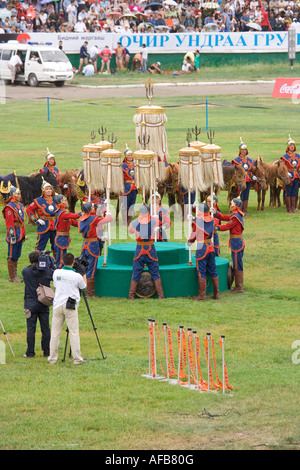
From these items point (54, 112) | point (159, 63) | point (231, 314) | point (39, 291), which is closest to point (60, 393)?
point (39, 291)

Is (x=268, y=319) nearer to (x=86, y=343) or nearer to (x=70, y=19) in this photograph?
(x=86, y=343)

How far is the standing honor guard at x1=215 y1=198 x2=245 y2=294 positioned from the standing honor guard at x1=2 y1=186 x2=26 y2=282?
12.0 ft

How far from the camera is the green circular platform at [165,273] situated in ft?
54.0

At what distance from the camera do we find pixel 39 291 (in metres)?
13.2

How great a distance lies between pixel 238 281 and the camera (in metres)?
16.9

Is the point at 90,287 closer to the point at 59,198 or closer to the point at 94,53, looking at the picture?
the point at 59,198

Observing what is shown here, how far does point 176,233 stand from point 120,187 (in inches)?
185

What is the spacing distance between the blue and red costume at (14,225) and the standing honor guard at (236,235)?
144 inches

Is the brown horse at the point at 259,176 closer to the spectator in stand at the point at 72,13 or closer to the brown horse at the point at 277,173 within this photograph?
the brown horse at the point at 277,173

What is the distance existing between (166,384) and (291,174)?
40.0 ft

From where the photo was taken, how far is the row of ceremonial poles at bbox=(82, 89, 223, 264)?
53.7 feet

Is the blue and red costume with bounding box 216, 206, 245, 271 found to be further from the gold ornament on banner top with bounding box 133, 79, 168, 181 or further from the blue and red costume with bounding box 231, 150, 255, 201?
the blue and red costume with bounding box 231, 150, 255, 201

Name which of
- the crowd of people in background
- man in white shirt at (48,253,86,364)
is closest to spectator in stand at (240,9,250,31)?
the crowd of people in background

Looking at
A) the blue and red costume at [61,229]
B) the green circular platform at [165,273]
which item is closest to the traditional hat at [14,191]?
the blue and red costume at [61,229]
